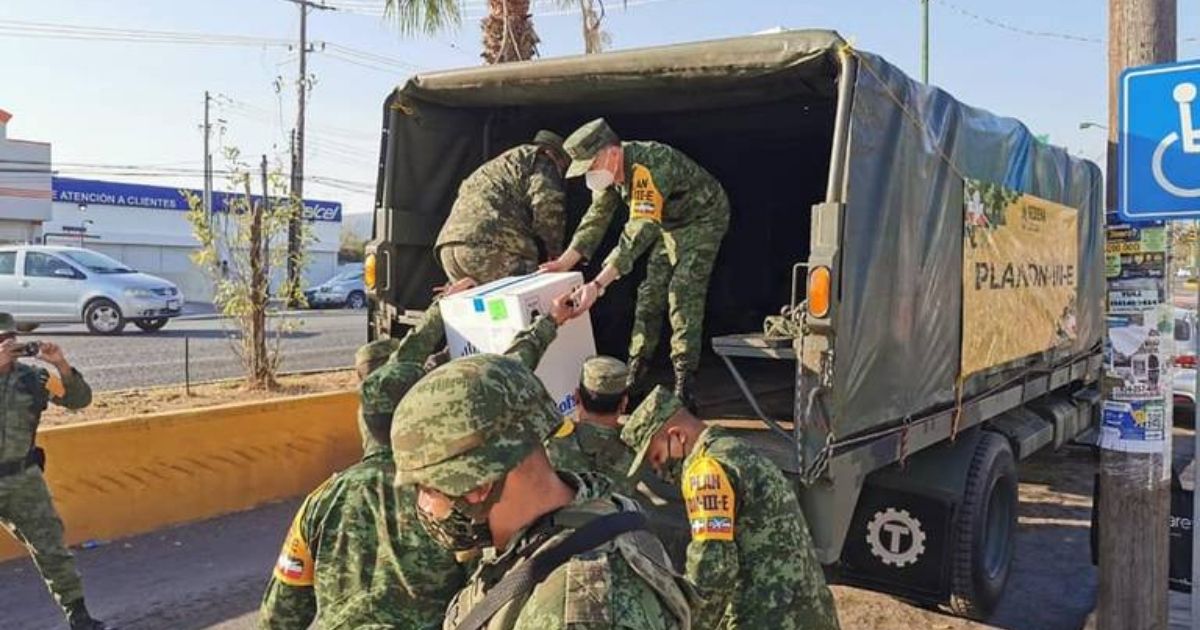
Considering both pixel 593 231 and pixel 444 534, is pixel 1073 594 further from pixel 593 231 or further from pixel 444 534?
pixel 444 534

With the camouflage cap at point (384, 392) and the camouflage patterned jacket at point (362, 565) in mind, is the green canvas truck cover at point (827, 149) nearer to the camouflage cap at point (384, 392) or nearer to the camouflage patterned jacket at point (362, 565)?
the camouflage cap at point (384, 392)

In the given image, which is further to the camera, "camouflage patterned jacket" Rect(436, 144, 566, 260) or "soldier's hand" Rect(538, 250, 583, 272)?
"camouflage patterned jacket" Rect(436, 144, 566, 260)

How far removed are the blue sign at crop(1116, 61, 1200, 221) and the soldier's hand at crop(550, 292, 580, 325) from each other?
2.20m

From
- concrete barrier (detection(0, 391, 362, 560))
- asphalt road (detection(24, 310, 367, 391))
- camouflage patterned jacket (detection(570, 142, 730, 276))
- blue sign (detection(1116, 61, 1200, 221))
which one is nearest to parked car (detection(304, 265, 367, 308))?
asphalt road (detection(24, 310, 367, 391))

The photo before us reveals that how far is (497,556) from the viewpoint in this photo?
1585 mm

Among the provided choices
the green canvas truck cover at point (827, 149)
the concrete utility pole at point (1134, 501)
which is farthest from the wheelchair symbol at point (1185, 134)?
the green canvas truck cover at point (827, 149)

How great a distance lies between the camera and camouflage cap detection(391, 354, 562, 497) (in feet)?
5.09

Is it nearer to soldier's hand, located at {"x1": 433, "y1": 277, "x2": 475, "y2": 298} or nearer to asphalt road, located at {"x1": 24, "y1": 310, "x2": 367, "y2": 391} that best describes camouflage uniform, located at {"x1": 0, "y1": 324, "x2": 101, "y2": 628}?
soldier's hand, located at {"x1": 433, "y1": 277, "x2": 475, "y2": 298}

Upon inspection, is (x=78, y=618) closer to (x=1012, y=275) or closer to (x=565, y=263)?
(x=565, y=263)

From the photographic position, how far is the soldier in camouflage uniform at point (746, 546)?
2830 millimetres

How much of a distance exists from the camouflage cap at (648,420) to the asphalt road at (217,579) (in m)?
2.10

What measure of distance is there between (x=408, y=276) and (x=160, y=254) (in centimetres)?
4140

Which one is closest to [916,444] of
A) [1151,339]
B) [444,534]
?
[1151,339]

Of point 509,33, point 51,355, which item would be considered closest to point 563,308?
point 51,355
